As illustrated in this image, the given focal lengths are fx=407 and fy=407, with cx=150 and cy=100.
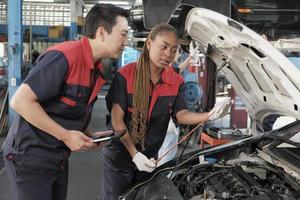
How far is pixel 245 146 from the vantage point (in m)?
2.23

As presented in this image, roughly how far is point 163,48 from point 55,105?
686mm

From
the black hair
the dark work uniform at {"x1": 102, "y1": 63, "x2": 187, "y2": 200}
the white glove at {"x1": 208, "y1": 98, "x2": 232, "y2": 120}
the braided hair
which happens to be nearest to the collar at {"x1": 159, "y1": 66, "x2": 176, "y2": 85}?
the dark work uniform at {"x1": 102, "y1": 63, "x2": 187, "y2": 200}

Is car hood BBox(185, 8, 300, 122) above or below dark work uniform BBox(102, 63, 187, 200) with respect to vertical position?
above

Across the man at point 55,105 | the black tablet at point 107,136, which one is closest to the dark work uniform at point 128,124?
the black tablet at point 107,136

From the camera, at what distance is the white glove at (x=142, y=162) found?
7.29ft

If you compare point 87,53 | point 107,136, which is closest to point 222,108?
point 107,136

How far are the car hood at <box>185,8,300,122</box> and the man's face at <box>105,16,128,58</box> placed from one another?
387mm

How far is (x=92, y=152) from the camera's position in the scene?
5527mm

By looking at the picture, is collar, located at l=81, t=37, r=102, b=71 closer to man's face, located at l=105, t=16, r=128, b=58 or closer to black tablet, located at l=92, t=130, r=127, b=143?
man's face, located at l=105, t=16, r=128, b=58

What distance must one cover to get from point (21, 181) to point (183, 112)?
1073 millimetres

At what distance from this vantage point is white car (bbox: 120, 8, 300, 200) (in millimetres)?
1783

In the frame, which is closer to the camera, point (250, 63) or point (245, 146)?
point (250, 63)

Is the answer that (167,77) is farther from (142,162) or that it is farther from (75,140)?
(75,140)

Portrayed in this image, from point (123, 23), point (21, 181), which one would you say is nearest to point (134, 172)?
point (21, 181)
